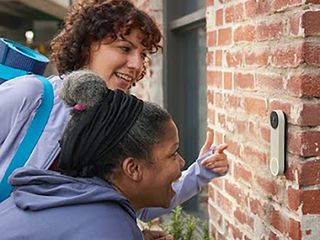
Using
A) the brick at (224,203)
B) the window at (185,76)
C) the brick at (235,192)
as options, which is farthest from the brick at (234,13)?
the window at (185,76)

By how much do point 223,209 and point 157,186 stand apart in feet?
4.76

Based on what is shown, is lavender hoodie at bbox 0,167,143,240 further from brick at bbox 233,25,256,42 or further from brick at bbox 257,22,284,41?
brick at bbox 233,25,256,42

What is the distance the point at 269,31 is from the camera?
2.55 metres

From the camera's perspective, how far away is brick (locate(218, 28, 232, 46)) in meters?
3.14

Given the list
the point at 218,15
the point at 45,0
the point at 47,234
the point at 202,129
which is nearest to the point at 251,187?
the point at 218,15

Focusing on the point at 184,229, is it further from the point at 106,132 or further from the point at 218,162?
the point at 106,132

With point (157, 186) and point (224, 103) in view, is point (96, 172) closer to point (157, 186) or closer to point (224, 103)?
point (157, 186)

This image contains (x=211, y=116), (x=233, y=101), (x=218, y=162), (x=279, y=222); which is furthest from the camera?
(x=211, y=116)

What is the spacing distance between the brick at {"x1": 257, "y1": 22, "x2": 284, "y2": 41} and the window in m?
2.25

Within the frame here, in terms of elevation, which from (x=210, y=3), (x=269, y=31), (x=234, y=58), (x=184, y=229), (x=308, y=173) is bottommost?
(x=184, y=229)

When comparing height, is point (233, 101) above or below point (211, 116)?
above

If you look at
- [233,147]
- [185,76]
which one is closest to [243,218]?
[233,147]

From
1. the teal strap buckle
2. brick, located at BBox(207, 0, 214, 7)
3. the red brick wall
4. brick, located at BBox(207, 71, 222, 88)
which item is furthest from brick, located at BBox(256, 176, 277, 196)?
brick, located at BBox(207, 0, 214, 7)

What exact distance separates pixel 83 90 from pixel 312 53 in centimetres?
77
